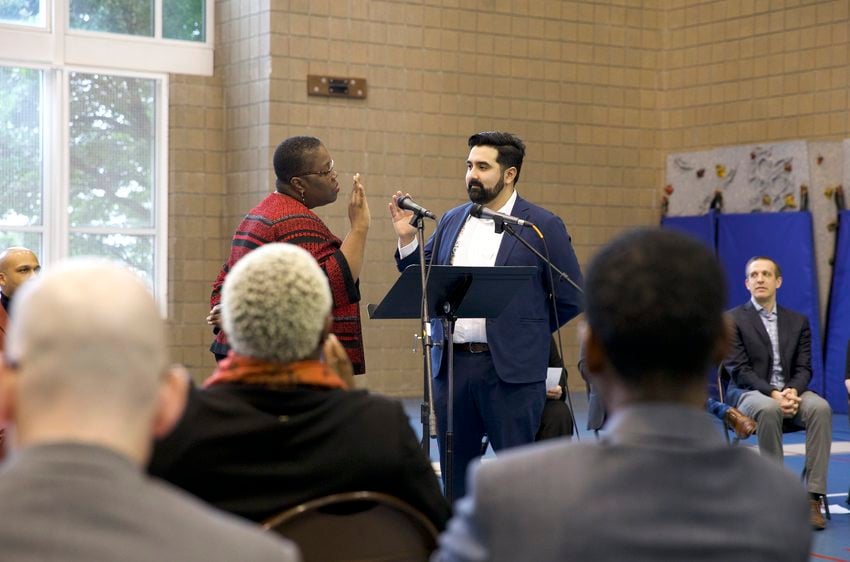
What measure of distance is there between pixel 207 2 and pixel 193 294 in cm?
234

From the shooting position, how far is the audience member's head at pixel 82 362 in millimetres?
1116

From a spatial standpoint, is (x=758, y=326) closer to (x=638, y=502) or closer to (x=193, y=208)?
(x=638, y=502)

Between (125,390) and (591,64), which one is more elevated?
(591,64)

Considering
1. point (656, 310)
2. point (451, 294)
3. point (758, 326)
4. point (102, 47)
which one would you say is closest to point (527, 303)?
point (451, 294)

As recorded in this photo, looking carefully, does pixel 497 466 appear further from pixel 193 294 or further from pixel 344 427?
pixel 193 294

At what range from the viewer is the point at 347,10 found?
9219 millimetres

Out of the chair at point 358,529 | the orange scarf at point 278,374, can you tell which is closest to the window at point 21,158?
the orange scarf at point 278,374

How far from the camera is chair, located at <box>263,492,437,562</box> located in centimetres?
188

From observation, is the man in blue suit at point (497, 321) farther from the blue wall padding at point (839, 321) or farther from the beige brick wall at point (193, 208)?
the blue wall padding at point (839, 321)

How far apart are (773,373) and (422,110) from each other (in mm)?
4613

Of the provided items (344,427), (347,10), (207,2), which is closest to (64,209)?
(207,2)

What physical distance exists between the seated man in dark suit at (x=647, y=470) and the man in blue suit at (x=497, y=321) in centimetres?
289

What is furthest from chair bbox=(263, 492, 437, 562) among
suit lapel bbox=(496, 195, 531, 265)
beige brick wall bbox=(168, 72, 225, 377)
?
beige brick wall bbox=(168, 72, 225, 377)

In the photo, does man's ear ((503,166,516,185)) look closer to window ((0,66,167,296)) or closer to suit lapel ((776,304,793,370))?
suit lapel ((776,304,793,370))
